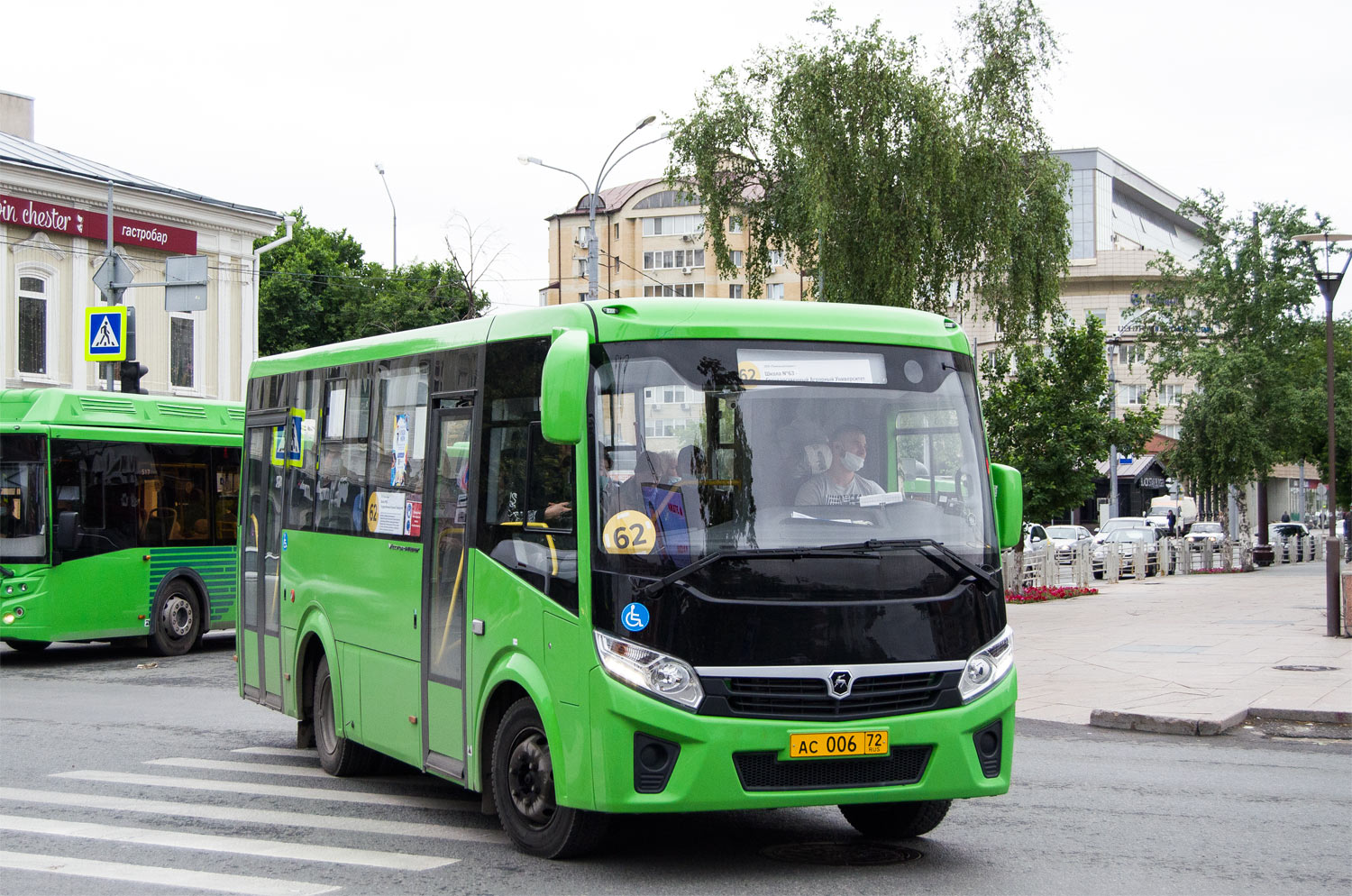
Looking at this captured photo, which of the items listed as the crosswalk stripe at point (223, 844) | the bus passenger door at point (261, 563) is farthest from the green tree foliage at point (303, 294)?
the crosswalk stripe at point (223, 844)

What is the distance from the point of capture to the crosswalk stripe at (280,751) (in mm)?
11078

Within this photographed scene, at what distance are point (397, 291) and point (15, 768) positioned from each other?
180ft

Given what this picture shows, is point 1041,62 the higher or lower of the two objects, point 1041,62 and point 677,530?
the higher

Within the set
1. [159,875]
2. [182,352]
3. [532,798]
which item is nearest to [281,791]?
[159,875]

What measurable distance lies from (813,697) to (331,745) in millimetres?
4494

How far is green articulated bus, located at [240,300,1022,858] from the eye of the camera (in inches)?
259

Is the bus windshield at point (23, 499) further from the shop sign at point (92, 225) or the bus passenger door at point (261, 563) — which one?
the shop sign at point (92, 225)

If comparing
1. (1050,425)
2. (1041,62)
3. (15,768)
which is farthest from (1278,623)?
(15,768)

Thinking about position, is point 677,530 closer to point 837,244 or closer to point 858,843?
point 858,843

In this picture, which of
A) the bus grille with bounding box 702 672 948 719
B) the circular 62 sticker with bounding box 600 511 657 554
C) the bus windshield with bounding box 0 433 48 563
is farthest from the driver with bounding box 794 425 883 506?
the bus windshield with bounding box 0 433 48 563

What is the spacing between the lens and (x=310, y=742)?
10.9 meters

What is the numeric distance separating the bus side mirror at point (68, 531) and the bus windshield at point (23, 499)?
16cm

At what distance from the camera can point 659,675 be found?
655 cm

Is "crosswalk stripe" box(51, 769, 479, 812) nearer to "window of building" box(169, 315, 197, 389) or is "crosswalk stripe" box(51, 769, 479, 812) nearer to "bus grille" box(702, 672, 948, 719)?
"bus grille" box(702, 672, 948, 719)
